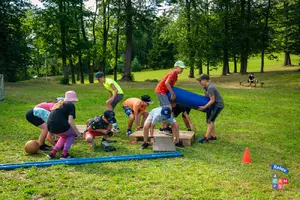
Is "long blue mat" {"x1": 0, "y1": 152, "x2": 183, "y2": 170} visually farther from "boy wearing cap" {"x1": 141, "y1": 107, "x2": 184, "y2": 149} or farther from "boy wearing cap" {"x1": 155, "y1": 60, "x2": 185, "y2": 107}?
"boy wearing cap" {"x1": 155, "y1": 60, "x2": 185, "y2": 107}

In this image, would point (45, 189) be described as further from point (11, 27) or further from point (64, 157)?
point (11, 27)

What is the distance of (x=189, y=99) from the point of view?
1007 cm

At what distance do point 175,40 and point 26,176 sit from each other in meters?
43.4

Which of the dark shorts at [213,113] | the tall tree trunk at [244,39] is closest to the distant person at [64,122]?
the dark shorts at [213,113]

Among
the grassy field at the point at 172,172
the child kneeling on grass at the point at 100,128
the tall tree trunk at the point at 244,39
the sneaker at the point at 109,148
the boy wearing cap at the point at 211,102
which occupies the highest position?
the tall tree trunk at the point at 244,39

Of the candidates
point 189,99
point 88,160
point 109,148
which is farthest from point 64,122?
point 189,99

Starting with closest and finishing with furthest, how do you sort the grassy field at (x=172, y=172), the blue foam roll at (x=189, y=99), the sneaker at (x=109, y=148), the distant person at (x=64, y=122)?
the grassy field at (x=172, y=172) < the distant person at (x=64, y=122) < the sneaker at (x=109, y=148) < the blue foam roll at (x=189, y=99)

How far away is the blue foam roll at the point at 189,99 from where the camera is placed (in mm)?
9946

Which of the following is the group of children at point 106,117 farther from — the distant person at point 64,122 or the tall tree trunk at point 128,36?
the tall tree trunk at point 128,36

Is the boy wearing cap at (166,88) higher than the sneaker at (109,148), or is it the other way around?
the boy wearing cap at (166,88)

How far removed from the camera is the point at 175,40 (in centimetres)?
4819

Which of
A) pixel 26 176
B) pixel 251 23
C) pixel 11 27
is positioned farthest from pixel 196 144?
pixel 251 23

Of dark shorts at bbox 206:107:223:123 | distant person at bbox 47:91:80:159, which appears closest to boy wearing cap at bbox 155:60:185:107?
dark shorts at bbox 206:107:223:123

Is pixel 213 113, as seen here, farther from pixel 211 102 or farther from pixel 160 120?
pixel 160 120
